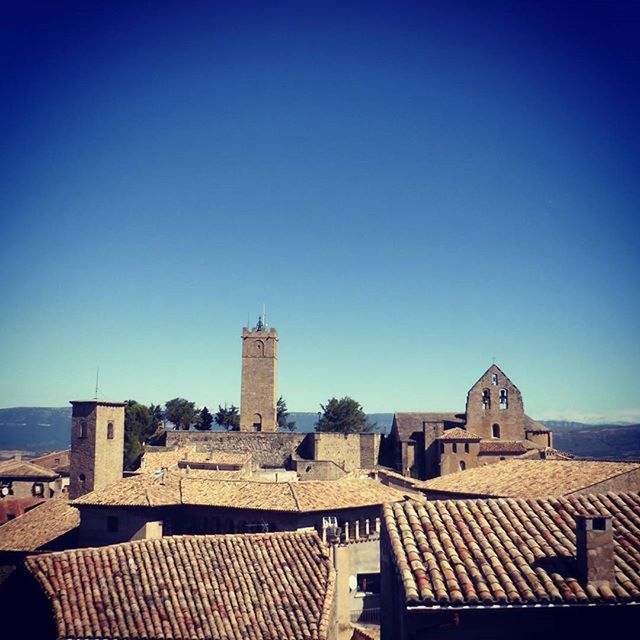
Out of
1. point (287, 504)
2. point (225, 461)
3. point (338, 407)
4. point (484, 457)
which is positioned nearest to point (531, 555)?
point (287, 504)

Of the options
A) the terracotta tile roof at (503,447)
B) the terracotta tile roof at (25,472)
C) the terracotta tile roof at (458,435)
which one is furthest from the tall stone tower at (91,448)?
the terracotta tile roof at (503,447)

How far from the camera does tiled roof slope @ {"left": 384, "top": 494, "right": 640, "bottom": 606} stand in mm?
10234

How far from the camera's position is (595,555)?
1057cm

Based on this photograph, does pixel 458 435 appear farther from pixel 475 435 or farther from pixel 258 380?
pixel 258 380

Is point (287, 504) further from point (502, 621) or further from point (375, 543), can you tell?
point (502, 621)

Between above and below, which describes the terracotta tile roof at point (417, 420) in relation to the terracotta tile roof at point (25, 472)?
above

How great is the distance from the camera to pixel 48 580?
16578 millimetres

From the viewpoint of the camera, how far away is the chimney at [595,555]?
10.5 meters

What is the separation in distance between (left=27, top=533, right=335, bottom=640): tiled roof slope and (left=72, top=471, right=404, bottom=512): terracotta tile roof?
21.8 ft

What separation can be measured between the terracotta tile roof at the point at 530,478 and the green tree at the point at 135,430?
3899 centimetres

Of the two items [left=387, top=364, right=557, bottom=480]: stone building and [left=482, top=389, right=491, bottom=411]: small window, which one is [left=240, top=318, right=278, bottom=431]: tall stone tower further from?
[left=482, top=389, right=491, bottom=411]: small window

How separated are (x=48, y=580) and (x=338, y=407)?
249ft

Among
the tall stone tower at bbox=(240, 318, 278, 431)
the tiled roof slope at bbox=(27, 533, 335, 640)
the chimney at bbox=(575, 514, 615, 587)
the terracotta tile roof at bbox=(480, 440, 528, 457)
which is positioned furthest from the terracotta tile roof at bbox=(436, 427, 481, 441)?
the chimney at bbox=(575, 514, 615, 587)

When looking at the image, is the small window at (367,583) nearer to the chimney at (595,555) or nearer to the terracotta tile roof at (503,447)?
the chimney at (595,555)
